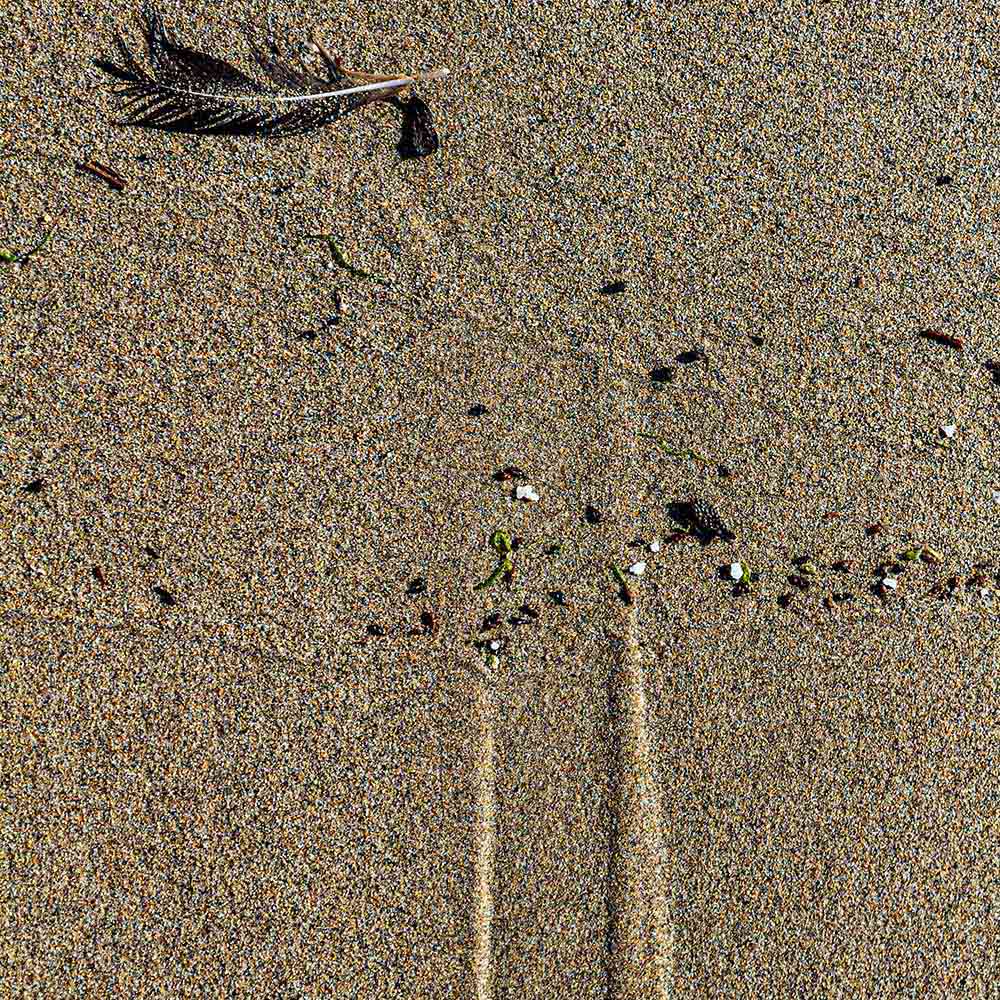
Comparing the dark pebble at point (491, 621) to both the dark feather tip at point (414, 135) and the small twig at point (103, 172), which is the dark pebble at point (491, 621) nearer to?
the dark feather tip at point (414, 135)

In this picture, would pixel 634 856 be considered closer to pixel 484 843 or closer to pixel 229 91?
pixel 484 843

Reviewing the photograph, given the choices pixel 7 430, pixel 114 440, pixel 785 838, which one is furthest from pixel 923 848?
pixel 7 430

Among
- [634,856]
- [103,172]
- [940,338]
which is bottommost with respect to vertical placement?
[634,856]

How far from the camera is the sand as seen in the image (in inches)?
76.9

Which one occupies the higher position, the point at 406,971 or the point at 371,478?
the point at 371,478

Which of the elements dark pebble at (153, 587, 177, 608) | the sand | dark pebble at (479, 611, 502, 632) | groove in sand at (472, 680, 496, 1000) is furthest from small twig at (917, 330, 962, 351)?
dark pebble at (153, 587, 177, 608)

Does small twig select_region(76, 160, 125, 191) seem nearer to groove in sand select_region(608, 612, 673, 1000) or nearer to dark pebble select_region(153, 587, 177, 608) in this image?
dark pebble select_region(153, 587, 177, 608)

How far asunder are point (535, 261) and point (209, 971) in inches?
69.8

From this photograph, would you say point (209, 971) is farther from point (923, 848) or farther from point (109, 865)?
point (923, 848)

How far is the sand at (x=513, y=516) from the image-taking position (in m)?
1.95

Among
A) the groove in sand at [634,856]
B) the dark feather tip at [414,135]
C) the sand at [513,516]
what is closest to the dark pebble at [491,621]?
the sand at [513,516]

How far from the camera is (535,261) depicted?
2.12 metres

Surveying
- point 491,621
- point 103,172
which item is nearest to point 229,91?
point 103,172

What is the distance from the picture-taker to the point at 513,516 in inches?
81.1
